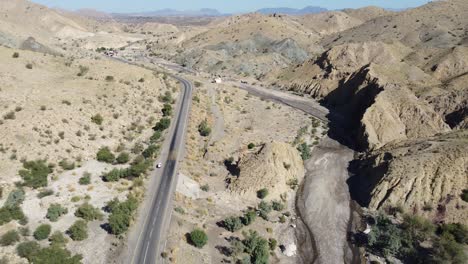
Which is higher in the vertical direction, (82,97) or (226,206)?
(82,97)

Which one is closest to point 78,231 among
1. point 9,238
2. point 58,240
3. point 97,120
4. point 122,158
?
point 58,240

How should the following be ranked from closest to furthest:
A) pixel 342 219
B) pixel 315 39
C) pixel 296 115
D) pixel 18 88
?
pixel 342 219
pixel 18 88
pixel 296 115
pixel 315 39

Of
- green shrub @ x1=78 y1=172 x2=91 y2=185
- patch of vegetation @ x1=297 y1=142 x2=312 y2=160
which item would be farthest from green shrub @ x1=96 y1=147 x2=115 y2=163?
patch of vegetation @ x1=297 y1=142 x2=312 y2=160

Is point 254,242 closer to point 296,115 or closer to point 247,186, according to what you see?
point 247,186

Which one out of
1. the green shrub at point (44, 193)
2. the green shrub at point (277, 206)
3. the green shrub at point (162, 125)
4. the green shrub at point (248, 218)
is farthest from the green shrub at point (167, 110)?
the green shrub at point (248, 218)

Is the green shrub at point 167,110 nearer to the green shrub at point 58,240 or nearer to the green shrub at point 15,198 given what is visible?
the green shrub at point 15,198

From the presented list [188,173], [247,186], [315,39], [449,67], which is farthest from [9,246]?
[315,39]

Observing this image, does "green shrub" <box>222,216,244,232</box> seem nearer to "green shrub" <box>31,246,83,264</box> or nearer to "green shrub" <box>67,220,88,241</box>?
"green shrub" <box>67,220,88,241</box>
